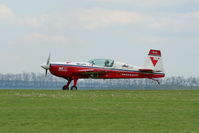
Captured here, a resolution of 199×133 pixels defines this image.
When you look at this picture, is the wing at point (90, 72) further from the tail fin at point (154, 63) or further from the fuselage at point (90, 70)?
the tail fin at point (154, 63)

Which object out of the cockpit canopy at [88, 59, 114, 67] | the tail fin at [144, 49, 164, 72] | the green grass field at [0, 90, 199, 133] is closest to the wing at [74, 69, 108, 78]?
the cockpit canopy at [88, 59, 114, 67]

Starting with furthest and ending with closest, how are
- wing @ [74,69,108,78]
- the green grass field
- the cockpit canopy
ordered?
the cockpit canopy
wing @ [74,69,108,78]
the green grass field

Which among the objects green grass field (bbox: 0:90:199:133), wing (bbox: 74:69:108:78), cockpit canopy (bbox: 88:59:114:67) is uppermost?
cockpit canopy (bbox: 88:59:114:67)

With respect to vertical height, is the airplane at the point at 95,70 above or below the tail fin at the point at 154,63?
below

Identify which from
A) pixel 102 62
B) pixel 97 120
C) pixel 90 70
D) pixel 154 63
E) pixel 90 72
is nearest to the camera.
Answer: pixel 97 120

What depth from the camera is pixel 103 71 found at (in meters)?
38.3

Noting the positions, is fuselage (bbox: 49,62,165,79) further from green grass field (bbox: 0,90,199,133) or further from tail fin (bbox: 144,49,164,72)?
green grass field (bbox: 0,90,199,133)

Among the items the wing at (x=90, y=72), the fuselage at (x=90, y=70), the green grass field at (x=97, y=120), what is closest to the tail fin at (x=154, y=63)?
the fuselage at (x=90, y=70)

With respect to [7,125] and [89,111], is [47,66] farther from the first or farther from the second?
[7,125]

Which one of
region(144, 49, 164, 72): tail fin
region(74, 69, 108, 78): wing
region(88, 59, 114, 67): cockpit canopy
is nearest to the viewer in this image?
region(74, 69, 108, 78): wing

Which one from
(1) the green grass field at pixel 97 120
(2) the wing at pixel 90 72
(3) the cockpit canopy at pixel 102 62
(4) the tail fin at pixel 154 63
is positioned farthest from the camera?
(4) the tail fin at pixel 154 63

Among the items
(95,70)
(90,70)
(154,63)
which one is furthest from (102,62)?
(154,63)

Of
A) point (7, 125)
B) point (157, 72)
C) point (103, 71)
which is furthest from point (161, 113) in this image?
point (157, 72)

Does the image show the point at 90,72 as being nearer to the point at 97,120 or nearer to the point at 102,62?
the point at 102,62
